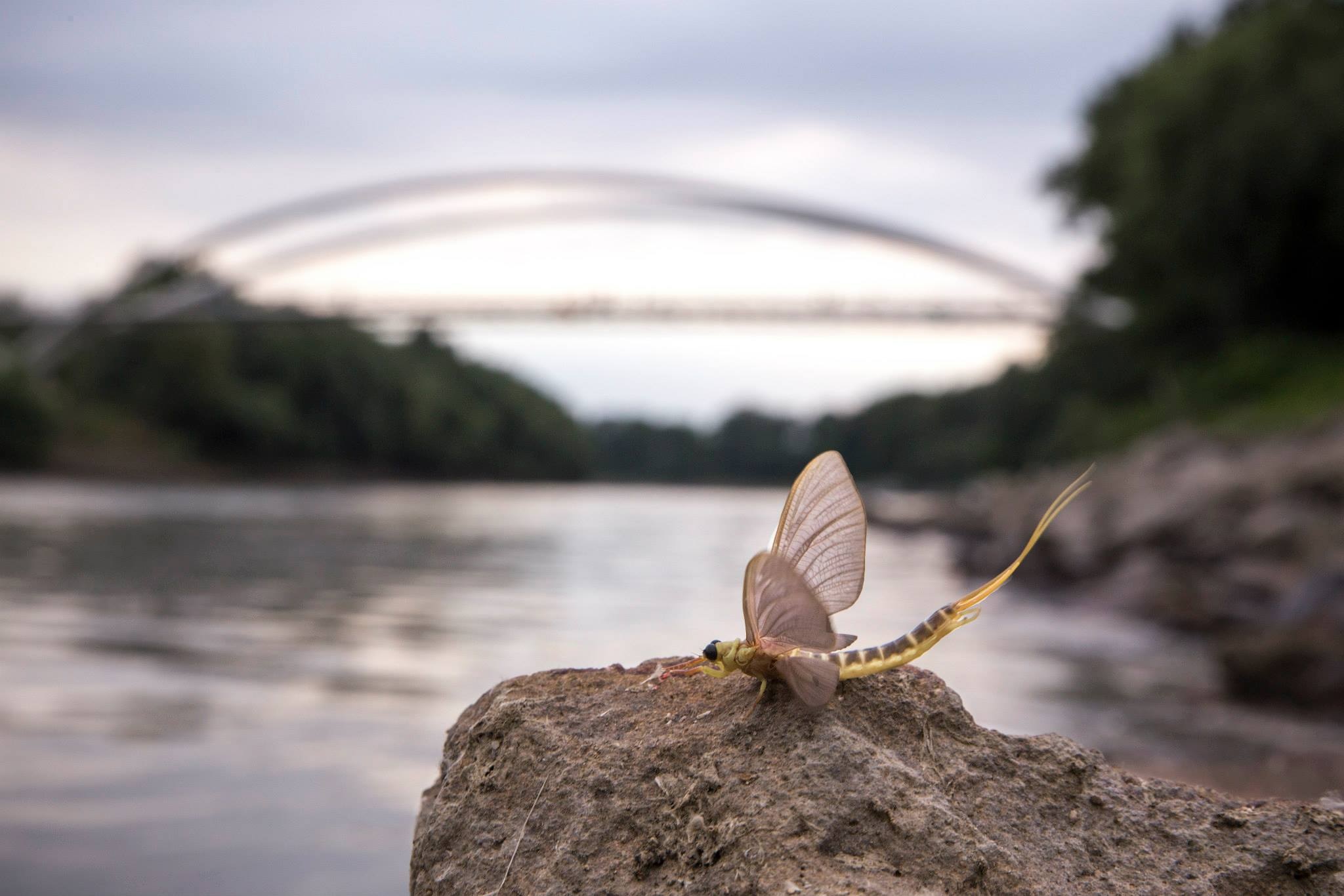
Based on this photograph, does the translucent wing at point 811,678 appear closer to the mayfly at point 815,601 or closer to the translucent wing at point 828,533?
the mayfly at point 815,601

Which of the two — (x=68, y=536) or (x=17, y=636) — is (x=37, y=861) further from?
(x=68, y=536)

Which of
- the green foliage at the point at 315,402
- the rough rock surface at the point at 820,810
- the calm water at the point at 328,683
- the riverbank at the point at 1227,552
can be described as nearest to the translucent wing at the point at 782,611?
the rough rock surface at the point at 820,810

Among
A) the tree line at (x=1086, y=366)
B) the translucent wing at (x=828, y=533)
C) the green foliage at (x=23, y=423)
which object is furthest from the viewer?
the green foliage at (x=23, y=423)

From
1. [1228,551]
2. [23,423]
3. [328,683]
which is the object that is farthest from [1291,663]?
[23,423]

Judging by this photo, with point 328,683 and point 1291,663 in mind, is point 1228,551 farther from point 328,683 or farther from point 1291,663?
point 328,683

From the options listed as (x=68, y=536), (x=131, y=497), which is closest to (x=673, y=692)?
(x=68, y=536)

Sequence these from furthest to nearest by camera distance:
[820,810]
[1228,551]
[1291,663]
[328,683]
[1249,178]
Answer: [1249,178] → [1228,551] → [328,683] → [1291,663] → [820,810]

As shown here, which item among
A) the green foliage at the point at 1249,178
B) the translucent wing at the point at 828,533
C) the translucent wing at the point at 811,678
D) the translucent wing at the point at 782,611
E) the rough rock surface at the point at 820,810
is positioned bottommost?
the rough rock surface at the point at 820,810
